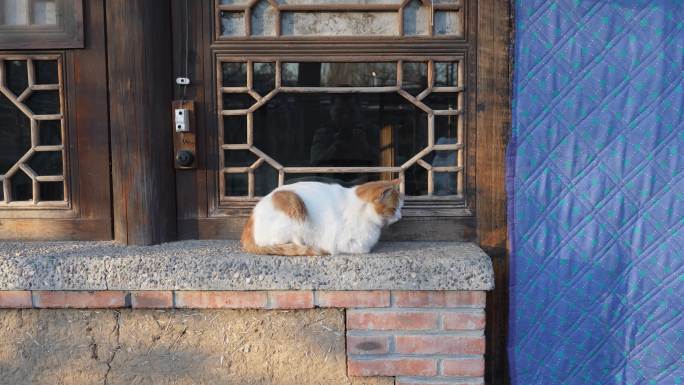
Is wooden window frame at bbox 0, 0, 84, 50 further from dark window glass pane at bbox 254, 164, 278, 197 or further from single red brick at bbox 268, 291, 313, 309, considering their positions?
single red brick at bbox 268, 291, 313, 309

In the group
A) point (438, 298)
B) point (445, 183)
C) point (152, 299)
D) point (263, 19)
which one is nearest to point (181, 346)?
point (152, 299)

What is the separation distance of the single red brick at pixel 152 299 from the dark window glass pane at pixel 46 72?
3.30 feet

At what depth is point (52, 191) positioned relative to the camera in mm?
2299

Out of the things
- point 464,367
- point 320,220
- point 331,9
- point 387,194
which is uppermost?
point 331,9


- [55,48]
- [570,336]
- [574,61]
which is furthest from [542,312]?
[55,48]

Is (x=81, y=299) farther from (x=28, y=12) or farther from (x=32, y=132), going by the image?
(x=28, y=12)

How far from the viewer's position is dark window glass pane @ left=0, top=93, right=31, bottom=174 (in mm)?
2270

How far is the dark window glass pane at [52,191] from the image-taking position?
229 cm

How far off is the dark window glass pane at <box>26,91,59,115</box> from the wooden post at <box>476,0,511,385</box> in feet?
5.93

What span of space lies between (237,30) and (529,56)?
1.21m

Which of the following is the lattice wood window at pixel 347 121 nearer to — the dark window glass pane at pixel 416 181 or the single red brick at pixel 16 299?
the dark window glass pane at pixel 416 181

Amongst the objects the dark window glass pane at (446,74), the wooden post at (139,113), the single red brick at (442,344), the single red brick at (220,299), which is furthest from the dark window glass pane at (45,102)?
the single red brick at (442,344)

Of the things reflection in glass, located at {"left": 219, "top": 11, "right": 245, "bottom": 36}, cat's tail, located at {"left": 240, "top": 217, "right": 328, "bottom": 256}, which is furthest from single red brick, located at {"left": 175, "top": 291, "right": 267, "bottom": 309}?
reflection in glass, located at {"left": 219, "top": 11, "right": 245, "bottom": 36}

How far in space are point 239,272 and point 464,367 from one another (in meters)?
0.94
